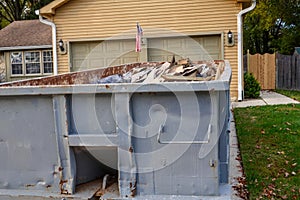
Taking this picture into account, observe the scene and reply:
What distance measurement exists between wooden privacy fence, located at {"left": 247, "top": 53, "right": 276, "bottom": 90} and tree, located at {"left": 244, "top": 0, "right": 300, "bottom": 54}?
894 centimetres

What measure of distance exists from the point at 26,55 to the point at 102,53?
5339 millimetres

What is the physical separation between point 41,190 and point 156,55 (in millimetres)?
9085

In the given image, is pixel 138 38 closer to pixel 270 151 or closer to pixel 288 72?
pixel 270 151

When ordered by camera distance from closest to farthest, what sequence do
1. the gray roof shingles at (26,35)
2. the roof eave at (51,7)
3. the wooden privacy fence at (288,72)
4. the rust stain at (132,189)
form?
1. the rust stain at (132,189)
2. the roof eave at (51,7)
3. the wooden privacy fence at (288,72)
4. the gray roof shingles at (26,35)

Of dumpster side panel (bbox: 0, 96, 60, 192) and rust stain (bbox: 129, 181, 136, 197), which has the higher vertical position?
dumpster side panel (bbox: 0, 96, 60, 192)

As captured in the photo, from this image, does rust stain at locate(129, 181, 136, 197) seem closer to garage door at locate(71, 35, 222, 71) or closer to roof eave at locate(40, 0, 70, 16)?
garage door at locate(71, 35, 222, 71)

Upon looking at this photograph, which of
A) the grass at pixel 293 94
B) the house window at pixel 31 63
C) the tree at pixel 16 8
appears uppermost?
the tree at pixel 16 8

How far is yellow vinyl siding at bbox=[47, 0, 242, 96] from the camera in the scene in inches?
407

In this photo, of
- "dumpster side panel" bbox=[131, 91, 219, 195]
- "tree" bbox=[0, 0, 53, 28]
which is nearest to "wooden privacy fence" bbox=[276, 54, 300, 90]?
"dumpster side panel" bbox=[131, 91, 219, 195]

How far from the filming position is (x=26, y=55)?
14922mm

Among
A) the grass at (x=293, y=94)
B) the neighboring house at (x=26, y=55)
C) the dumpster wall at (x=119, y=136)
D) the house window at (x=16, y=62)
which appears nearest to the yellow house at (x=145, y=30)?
the grass at (x=293, y=94)

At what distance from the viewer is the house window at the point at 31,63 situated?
14.7 meters

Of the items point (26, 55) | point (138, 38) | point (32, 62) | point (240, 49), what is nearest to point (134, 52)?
point (138, 38)

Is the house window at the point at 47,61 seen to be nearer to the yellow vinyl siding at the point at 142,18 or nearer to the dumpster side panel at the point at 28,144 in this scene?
the yellow vinyl siding at the point at 142,18
